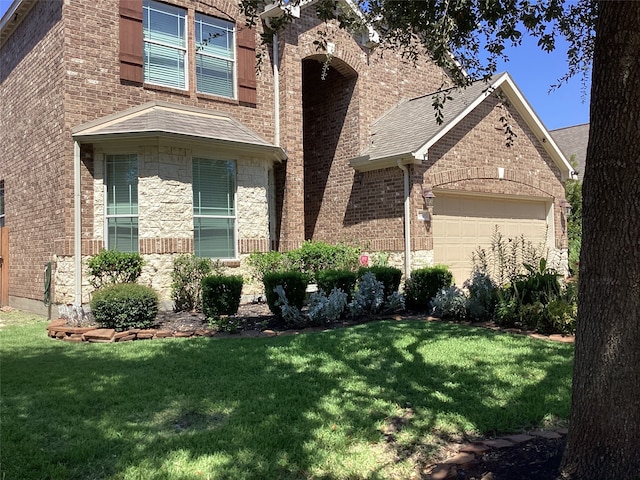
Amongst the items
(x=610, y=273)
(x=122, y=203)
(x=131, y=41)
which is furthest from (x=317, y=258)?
(x=610, y=273)

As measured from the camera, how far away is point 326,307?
327 inches

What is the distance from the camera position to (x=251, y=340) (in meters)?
7.43

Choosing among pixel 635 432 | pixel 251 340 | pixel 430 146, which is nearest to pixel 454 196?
pixel 430 146

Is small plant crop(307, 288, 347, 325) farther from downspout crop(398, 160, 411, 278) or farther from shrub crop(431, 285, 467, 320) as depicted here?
downspout crop(398, 160, 411, 278)

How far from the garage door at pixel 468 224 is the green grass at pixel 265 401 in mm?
5847

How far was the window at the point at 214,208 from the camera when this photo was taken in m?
11.2

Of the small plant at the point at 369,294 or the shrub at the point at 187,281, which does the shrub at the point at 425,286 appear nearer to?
the small plant at the point at 369,294

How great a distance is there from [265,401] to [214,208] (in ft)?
24.0

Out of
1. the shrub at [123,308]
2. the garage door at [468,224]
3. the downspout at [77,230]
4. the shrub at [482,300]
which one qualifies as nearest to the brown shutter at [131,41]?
the downspout at [77,230]

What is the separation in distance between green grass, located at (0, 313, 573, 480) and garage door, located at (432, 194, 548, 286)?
19.2 feet

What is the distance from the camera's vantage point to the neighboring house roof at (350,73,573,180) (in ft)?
39.6

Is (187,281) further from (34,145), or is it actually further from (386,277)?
(34,145)

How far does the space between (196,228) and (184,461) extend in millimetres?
8014

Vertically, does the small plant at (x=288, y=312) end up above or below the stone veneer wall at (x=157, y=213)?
below
